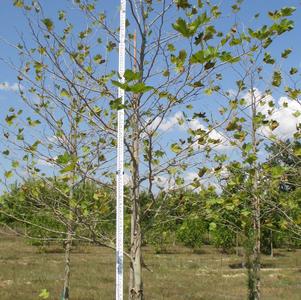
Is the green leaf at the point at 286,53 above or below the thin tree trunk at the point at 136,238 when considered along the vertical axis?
above

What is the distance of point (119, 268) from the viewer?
7.92 ft

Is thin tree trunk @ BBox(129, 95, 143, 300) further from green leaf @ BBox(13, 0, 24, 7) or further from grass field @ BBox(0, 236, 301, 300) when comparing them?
grass field @ BBox(0, 236, 301, 300)

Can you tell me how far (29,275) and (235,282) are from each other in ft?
23.1

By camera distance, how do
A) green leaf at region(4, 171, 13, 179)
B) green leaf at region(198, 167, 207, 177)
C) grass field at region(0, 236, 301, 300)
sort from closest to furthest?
green leaf at region(198, 167, 207, 177) → green leaf at region(4, 171, 13, 179) → grass field at region(0, 236, 301, 300)

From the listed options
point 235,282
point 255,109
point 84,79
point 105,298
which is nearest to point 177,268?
point 235,282

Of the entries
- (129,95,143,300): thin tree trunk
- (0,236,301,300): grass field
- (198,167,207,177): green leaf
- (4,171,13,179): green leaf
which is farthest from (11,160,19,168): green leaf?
(0,236,301,300): grass field

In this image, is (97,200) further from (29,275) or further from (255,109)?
(29,275)

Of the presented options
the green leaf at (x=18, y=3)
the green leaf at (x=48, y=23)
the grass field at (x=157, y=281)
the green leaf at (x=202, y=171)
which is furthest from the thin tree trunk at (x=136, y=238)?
the grass field at (x=157, y=281)

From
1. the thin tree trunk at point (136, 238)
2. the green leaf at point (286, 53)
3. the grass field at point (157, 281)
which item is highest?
the green leaf at point (286, 53)

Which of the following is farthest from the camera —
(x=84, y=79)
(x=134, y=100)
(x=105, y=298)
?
(x=105, y=298)

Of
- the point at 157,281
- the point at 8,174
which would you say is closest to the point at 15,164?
the point at 8,174

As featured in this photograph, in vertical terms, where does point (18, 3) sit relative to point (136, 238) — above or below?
above

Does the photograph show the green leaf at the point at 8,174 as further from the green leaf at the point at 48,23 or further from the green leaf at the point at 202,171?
the green leaf at the point at 202,171

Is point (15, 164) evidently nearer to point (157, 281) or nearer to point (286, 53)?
point (286, 53)
